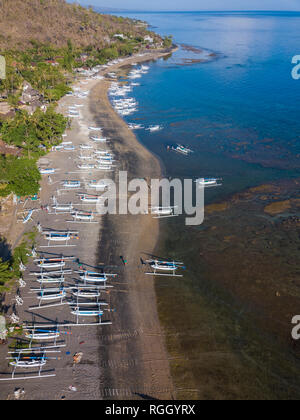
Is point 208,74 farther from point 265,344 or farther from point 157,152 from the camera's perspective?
point 265,344

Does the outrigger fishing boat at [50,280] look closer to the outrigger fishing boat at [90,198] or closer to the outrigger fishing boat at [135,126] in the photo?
the outrigger fishing boat at [90,198]

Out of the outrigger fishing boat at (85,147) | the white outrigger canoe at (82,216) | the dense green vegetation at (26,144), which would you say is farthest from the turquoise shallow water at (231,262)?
the dense green vegetation at (26,144)

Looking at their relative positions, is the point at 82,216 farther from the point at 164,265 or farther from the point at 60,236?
the point at 164,265

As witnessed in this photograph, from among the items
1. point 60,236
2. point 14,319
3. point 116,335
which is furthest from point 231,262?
point 14,319

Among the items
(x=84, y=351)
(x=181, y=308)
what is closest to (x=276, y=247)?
(x=181, y=308)

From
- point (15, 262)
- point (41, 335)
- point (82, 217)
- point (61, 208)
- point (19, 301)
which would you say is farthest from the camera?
point (61, 208)

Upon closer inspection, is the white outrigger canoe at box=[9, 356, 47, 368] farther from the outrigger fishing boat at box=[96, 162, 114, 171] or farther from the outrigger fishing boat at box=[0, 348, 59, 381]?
the outrigger fishing boat at box=[96, 162, 114, 171]
